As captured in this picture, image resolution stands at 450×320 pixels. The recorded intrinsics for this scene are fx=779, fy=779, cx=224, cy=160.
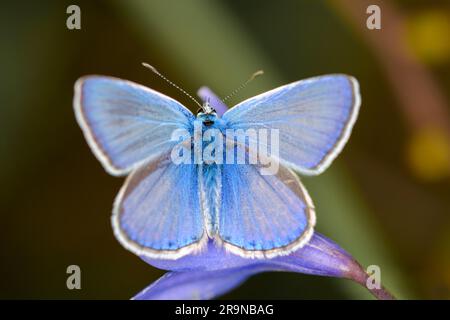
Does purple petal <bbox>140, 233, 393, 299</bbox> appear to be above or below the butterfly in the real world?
below

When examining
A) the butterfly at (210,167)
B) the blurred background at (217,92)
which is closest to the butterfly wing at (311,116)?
the butterfly at (210,167)

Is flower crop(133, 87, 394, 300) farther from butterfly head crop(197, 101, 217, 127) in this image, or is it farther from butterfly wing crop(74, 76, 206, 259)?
butterfly head crop(197, 101, 217, 127)

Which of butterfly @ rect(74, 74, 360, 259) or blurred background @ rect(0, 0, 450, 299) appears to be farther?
blurred background @ rect(0, 0, 450, 299)

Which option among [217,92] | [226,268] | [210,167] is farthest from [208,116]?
[217,92]

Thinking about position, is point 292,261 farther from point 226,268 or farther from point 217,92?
point 217,92

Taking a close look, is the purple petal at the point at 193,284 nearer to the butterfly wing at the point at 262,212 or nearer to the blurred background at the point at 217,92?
the butterfly wing at the point at 262,212

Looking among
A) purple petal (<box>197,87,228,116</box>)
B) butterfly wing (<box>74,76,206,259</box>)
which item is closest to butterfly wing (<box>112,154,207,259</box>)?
butterfly wing (<box>74,76,206,259</box>)
